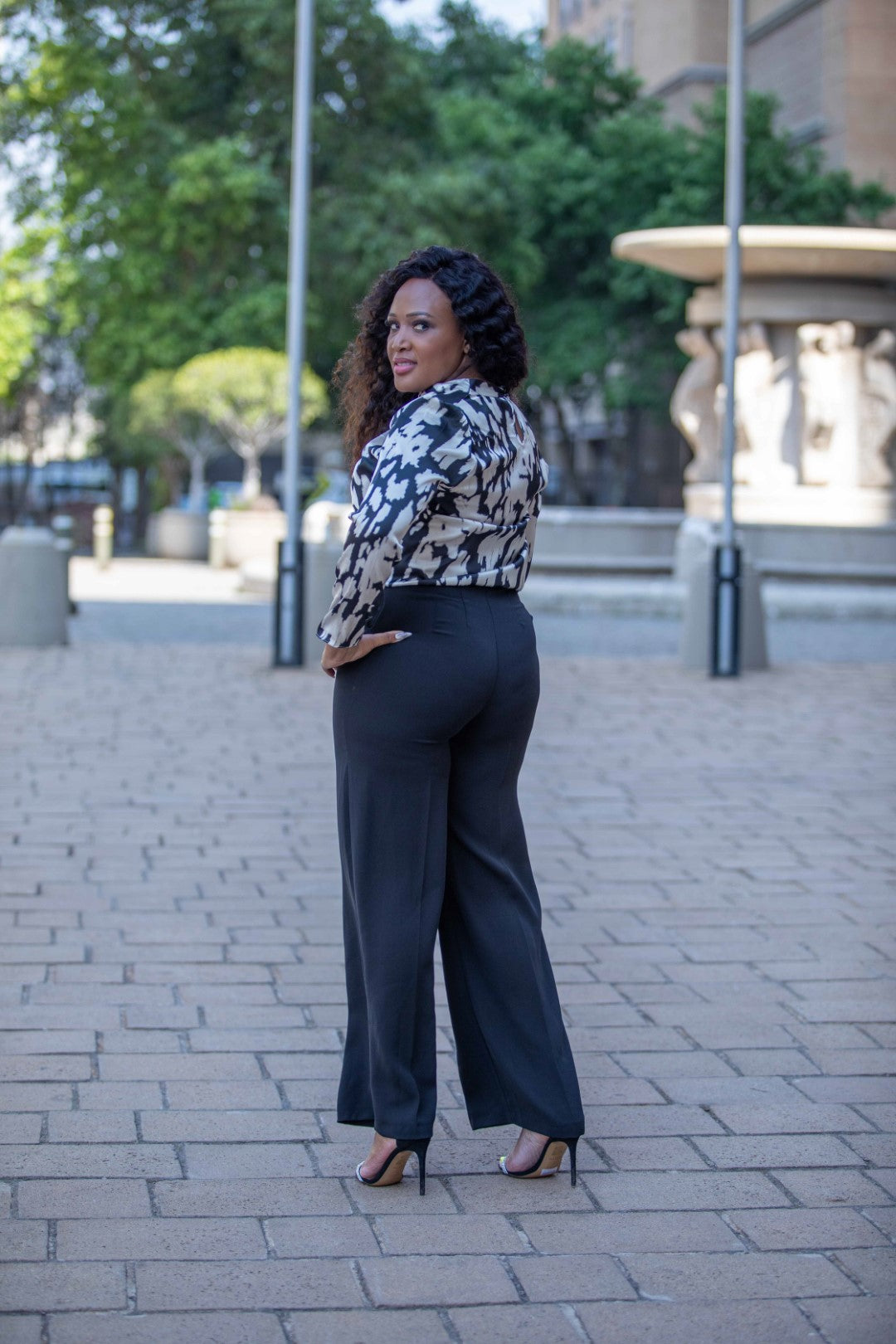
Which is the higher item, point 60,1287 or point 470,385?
point 470,385

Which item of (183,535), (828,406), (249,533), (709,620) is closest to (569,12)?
(183,535)

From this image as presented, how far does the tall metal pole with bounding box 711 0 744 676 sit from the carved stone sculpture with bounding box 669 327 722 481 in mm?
7590

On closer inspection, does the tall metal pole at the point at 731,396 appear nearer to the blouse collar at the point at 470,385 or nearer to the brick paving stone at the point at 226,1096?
the brick paving stone at the point at 226,1096

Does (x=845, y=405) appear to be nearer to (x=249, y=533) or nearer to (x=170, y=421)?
(x=249, y=533)

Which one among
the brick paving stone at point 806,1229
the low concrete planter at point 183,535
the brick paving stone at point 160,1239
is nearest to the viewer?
the brick paving stone at point 160,1239

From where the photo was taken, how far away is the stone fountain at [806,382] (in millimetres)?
20562

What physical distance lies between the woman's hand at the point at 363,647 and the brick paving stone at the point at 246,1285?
1053mm

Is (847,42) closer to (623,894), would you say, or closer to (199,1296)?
(623,894)

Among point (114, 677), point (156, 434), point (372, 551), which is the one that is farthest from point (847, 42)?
point (372, 551)

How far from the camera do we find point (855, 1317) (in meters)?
3.04

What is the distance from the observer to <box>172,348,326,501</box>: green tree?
30391 millimetres

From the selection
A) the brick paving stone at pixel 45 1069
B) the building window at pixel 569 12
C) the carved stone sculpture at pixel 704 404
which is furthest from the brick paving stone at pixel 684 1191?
the building window at pixel 569 12

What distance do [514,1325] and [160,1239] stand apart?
2.32 ft

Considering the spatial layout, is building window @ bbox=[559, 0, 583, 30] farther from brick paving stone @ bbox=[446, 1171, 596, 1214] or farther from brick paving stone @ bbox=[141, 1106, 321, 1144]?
brick paving stone @ bbox=[446, 1171, 596, 1214]
